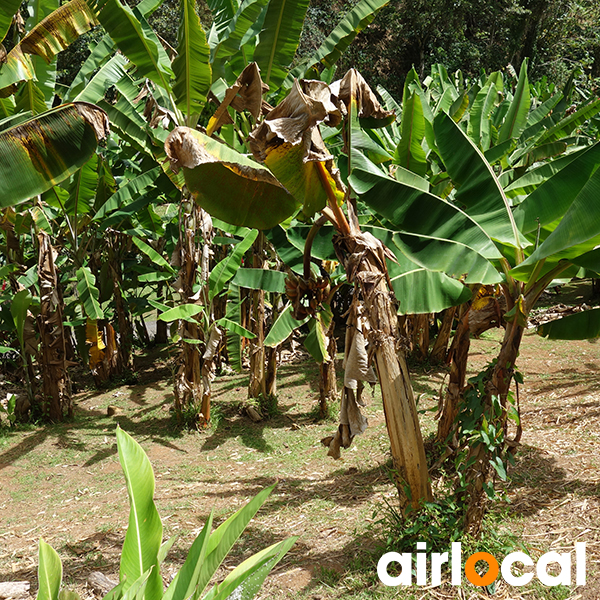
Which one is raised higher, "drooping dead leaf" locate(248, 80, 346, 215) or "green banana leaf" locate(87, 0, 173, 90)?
"green banana leaf" locate(87, 0, 173, 90)

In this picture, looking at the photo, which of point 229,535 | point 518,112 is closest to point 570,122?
point 518,112

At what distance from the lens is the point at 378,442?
5.66 meters

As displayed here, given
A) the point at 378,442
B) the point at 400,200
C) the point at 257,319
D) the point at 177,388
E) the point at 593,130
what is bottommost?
the point at 378,442

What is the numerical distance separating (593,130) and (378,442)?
6.43 m

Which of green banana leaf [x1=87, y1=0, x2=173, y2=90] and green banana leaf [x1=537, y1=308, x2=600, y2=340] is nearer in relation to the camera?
green banana leaf [x1=537, y1=308, x2=600, y2=340]

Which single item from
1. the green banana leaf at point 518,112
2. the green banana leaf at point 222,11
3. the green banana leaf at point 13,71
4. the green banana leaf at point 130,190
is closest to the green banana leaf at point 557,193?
the green banana leaf at point 518,112

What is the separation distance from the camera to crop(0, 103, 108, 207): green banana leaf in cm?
284

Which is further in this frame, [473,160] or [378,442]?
[378,442]

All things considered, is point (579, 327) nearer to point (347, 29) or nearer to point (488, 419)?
point (488, 419)

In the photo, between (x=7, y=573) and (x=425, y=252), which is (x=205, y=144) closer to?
(x=425, y=252)

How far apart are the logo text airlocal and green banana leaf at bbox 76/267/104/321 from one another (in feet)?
14.9

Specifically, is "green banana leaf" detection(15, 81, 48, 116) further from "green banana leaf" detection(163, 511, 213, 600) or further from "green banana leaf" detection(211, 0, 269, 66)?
"green banana leaf" detection(163, 511, 213, 600)

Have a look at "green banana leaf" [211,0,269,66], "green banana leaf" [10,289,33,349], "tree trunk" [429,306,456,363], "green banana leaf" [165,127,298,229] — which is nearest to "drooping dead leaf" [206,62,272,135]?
"green banana leaf" [165,127,298,229]

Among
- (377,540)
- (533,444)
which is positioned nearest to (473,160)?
(377,540)
